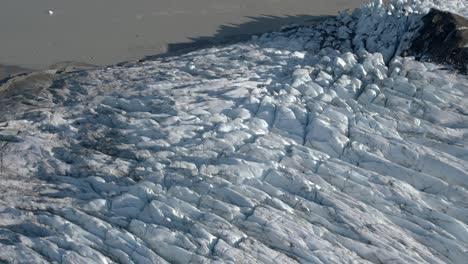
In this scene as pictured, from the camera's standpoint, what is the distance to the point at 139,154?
6129 millimetres

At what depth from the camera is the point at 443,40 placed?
761 cm

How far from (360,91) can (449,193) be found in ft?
6.40

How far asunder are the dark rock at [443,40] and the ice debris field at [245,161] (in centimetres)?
18

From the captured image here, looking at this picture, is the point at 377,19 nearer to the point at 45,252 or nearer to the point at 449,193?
the point at 449,193

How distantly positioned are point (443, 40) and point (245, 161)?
3.42 meters

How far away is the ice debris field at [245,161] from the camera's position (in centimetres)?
505

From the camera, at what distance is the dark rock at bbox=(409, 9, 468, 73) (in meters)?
7.34

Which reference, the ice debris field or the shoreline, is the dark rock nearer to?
the ice debris field

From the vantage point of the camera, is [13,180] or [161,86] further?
[161,86]

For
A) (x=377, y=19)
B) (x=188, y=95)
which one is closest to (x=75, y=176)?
(x=188, y=95)

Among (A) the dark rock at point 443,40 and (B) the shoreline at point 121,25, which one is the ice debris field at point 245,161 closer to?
(A) the dark rock at point 443,40

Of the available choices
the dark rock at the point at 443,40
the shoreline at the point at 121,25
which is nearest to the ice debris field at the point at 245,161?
the dark rock at the point at 443,40

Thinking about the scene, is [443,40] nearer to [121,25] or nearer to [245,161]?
[245,161]

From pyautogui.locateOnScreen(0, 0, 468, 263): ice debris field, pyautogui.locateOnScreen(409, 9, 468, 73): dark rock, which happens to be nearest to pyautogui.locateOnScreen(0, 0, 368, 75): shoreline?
pyautogui.locateOnScreen(0, 0, 468, 263): ice debris field
